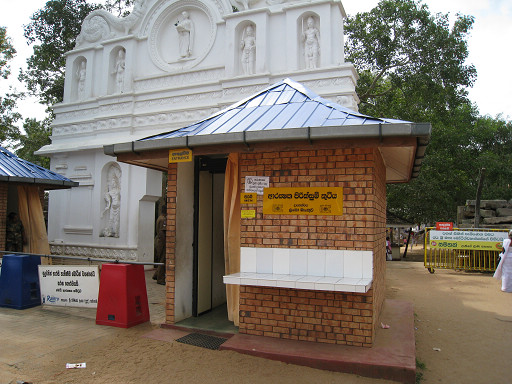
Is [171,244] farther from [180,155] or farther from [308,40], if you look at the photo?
[308,40]

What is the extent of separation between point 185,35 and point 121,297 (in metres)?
10.7

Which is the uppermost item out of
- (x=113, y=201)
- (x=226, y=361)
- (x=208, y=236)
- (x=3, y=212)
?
(x=113, y=201)

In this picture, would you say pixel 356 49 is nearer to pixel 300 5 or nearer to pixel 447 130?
pixel 447 130

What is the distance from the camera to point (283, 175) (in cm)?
544

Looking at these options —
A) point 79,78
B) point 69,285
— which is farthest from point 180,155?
point 79,78

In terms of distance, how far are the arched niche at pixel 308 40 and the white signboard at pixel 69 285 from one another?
8458 millimetres

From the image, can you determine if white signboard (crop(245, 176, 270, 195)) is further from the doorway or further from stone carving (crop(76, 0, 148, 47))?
stone carving (crop(76, 0, 148, 47))

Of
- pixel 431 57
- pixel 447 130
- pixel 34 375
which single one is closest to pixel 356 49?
pixel 431 57

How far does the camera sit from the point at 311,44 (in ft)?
39.5

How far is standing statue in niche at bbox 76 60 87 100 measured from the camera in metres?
16.0

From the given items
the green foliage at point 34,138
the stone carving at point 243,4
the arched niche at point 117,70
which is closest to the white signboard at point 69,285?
the arched niche at point 117,70

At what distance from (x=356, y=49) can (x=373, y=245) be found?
15.7 meters

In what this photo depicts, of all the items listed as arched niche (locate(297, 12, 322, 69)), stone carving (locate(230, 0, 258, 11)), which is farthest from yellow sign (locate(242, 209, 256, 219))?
stone carving (locate(230, 0, 258, 11))

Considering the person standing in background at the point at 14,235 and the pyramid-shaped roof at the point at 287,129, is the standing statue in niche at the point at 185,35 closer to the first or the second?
the person standing in background at the point at 14,235
